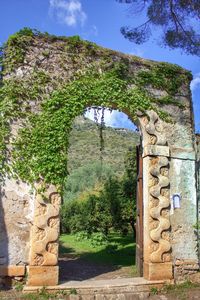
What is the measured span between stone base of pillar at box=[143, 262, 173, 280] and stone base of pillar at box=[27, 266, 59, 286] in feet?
5.75

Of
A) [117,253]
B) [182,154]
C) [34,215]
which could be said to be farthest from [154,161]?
[117,253]

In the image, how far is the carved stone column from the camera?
546 cm

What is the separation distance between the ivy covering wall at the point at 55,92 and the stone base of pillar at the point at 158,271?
2.35 m

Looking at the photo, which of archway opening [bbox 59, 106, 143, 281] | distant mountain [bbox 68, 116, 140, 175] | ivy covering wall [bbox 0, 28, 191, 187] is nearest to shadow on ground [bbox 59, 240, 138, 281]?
archway opening [bbox 59, 106, 143, 281]

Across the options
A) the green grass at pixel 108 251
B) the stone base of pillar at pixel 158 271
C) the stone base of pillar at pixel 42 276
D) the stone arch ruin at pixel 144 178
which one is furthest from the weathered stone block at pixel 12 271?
the green grass at pixel 108 251

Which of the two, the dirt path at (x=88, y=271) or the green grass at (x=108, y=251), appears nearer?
the dirt path at (x=88, y=271)

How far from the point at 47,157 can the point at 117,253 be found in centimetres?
549

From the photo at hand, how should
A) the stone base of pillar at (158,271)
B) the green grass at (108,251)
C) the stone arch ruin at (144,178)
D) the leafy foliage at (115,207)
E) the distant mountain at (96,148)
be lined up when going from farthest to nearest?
the distant mountain at (96,148) → the leafy foliage at (115,207) → the green grass at (108,251) → the stone base of pillar at (158,271) → the stone arch ruin at (144,178)

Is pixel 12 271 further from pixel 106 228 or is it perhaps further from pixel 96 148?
pixel 96 148

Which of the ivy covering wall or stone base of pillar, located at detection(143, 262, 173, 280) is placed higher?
the ivy covering wall

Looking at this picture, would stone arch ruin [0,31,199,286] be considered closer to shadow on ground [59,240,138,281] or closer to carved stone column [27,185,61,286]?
carved stone column [27,185,61,286]

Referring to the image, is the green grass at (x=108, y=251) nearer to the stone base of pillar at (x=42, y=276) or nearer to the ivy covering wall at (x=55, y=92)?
the stone base of pillar at (x=42, y=276)

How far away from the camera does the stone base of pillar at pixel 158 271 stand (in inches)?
240

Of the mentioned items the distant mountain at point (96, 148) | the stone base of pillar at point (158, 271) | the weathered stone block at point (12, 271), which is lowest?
the stone base of pillar at point (158, 271)
